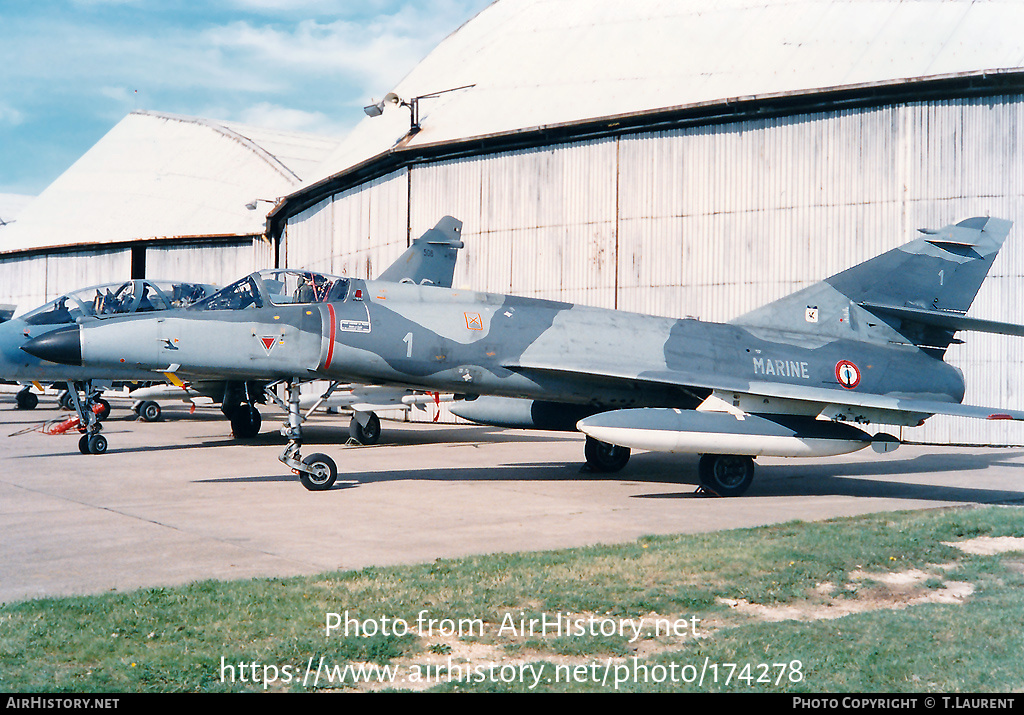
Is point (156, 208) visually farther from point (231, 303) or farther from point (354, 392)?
point (231, 303)

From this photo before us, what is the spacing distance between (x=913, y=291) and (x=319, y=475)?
9299mm

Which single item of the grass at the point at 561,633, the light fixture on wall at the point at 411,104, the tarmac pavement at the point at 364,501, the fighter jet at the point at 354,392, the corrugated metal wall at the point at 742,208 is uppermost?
the light fixture on wall at the point at 411,104

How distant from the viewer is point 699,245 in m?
21.0

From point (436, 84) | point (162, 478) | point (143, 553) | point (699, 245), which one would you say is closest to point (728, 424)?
point (143, 553)

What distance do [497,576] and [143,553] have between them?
312 cm

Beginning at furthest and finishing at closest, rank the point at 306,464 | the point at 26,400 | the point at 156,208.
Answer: the point at 156,208 < the point at 26,400 < the point at 306,464

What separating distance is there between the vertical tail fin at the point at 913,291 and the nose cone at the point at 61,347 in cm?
1035

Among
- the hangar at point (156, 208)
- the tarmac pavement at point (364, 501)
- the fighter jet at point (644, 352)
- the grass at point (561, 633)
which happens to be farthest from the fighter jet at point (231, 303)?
the hangar at point (156, 208)

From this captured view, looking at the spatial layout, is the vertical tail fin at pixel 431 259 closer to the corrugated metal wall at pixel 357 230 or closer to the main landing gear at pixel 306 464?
the corrugated metal wall at pixel 357 230

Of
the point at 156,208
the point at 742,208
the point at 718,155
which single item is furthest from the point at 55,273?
the point at 742,208

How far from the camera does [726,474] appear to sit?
11562 millimetres

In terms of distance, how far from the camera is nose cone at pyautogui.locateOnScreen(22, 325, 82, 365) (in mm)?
11320

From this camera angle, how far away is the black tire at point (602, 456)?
535 inches

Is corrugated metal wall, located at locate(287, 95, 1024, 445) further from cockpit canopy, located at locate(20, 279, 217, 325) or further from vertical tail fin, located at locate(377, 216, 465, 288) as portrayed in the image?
cockpit canopy, located at locate(20, 279, 217, 325)
